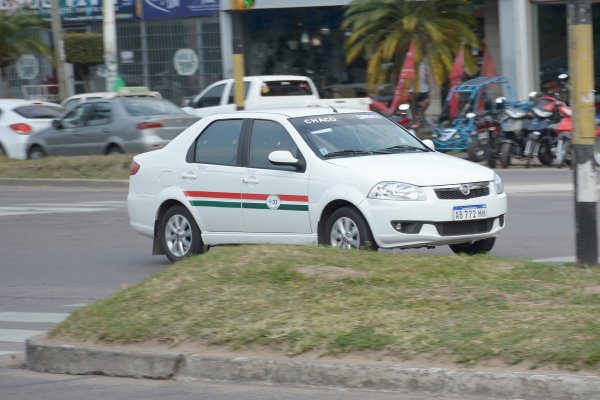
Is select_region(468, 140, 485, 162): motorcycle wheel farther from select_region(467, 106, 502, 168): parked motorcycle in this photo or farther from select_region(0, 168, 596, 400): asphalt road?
select_region(0, 168, 596, 400): asphalt road

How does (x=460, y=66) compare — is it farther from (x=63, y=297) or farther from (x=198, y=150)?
(x=63, y=297)

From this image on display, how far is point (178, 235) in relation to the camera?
12.9 metres

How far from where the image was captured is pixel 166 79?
40375 mm

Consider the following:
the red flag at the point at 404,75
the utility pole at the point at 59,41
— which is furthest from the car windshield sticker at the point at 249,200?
the utility pole at the point at 59,41

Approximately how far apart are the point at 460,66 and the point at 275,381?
23197 mm

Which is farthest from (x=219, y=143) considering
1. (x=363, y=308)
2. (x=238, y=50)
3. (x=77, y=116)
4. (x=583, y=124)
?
(x=77, y=116)

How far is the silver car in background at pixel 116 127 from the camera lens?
23859mm

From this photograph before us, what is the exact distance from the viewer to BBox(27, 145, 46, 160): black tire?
26.4 meters

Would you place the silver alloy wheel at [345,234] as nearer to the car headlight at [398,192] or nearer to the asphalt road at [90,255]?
the car headlight at [398,192]

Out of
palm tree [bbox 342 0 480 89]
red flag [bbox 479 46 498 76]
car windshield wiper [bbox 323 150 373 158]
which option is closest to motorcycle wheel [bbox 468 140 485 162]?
palm tree [bbox 342 0 480 89]

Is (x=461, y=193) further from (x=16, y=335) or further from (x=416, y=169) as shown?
(x=16, y=335)

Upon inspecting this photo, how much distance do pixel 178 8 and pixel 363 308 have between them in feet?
104

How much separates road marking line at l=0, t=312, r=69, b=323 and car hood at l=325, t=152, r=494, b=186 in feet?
10.0

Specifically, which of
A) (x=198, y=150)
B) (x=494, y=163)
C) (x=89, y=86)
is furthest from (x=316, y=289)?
(x=89, y=86)
